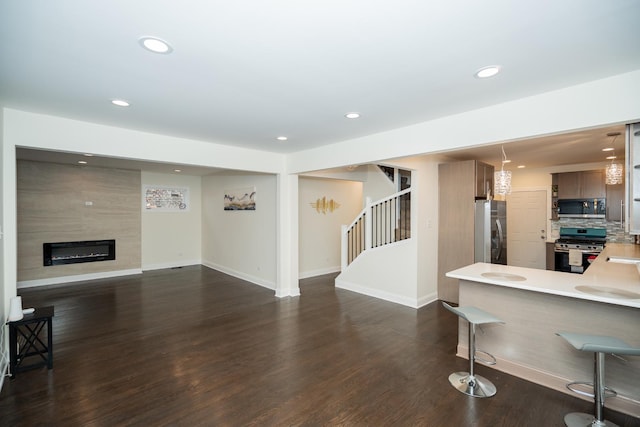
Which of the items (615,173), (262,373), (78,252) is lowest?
(262,373)

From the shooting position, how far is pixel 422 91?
251 cm

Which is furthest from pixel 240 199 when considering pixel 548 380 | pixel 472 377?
pixel 548 380

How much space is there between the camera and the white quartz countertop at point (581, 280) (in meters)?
2.49

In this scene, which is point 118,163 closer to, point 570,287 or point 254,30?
point 254,30

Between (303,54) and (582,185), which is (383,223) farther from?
(303,54)

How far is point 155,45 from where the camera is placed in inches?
70.7

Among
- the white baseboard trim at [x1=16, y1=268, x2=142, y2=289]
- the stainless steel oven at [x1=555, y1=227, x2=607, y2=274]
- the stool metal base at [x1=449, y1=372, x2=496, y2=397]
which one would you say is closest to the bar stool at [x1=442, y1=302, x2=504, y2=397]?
the stool metal base at [x1=449, y1=372, x2=496, y2=397]

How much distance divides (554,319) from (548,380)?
55 cm

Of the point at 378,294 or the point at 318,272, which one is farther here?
the point at 318,272

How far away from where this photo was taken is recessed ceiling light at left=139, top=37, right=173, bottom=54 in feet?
5.71

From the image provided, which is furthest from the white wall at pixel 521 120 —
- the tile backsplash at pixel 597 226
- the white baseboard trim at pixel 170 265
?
the white baseboard trim at pixel 170 265

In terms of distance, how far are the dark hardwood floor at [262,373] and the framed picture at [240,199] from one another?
8.09ft

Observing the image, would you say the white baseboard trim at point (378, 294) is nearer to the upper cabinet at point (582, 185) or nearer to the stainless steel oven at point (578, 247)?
the stainless steel oven at point (578, 247)

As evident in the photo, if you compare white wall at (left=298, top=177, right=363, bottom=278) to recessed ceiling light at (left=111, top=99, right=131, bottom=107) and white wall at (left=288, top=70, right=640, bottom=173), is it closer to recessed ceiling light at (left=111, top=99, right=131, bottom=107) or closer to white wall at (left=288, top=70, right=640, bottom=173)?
white wall at (left=288, top=70, right=640, bottom=173)
